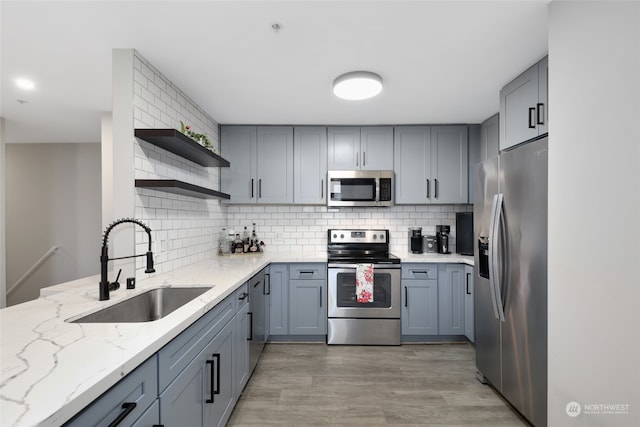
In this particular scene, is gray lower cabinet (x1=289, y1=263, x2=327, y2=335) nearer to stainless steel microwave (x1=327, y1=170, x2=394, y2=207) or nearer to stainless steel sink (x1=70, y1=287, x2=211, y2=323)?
stainless steel microwave (x1=327, y1=170, x2=394, y2=207)

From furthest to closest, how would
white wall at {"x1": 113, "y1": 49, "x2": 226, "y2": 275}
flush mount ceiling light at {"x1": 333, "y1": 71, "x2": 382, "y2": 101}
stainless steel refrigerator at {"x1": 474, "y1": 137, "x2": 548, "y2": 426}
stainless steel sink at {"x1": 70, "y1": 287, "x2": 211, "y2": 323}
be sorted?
flush mount ceiling light at {"x1": 333, "y1": 71, "x2": 382, "y2": 101} < white wall at {"x1": 113, "y1": 49, "x2": 226, "y2": 275} < stainless steel refrigerator at {"x1": 474, "y1": 137, "x2": 548, "y2": 426} < stainless steel sink at {"x1": 70, "y1": 287, "x2": 211, "y2": 323}

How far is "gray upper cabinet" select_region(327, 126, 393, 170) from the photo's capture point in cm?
346

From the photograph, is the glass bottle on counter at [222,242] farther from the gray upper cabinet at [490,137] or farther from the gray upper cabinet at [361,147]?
the gray upper cabinet at [490,137]

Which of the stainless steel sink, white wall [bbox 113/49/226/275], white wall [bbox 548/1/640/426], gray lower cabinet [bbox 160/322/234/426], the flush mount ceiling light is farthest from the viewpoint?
the flush mount ceiling light

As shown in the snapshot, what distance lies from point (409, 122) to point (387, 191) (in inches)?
32.3

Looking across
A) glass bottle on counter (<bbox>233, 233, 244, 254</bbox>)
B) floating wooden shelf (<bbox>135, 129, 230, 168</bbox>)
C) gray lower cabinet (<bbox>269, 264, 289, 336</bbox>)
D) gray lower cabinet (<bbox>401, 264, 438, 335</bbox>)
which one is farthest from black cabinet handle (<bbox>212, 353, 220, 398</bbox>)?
gray lower cabinet (<bbox>401, 264, 438, 335</bbox>)

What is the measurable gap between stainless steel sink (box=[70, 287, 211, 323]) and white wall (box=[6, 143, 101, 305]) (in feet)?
11.5

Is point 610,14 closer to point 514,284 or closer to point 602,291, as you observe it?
point 602,291

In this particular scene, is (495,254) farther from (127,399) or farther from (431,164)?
(127,399)

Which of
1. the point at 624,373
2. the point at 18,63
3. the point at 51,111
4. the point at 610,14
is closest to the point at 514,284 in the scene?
the point at 624,373

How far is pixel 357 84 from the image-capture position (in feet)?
7.27

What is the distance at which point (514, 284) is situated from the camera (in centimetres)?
190

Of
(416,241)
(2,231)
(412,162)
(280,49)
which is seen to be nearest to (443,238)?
(416,241)

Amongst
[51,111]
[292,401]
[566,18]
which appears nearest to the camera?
[566,18]
